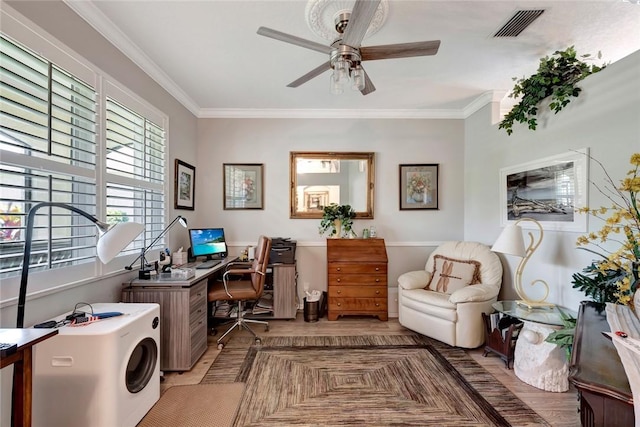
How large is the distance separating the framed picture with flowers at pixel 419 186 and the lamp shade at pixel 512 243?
56.1 inches

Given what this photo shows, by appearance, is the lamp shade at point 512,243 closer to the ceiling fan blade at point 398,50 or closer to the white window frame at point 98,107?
the ceiling fan blade at point 398,50

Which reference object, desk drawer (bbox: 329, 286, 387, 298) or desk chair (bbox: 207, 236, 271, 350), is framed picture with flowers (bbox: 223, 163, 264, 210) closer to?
desk chair (bbox: 207, 236, 271, 350)

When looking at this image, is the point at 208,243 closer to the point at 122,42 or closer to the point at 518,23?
the point at 122,42

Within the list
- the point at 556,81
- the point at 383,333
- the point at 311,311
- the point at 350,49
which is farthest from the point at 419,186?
the point at 350,49

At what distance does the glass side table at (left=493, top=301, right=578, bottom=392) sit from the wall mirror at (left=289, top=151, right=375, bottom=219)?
211cm

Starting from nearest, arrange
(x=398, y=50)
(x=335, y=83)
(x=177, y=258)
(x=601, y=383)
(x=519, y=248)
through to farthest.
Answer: (x=601, y=383), (x=398, y=50), (x=335, y=83), (x=519, y=248), (x=177, y=258)

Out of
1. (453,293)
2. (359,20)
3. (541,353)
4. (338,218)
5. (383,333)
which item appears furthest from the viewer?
(338,218)

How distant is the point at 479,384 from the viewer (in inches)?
84.6

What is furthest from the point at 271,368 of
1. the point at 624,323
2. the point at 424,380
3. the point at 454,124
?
the point at 454,124

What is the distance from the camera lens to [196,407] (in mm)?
1891

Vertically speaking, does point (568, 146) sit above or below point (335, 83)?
below

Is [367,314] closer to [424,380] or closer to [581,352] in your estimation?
[424,380]

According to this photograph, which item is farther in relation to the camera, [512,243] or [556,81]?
[512,243]

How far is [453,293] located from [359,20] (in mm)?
2562
